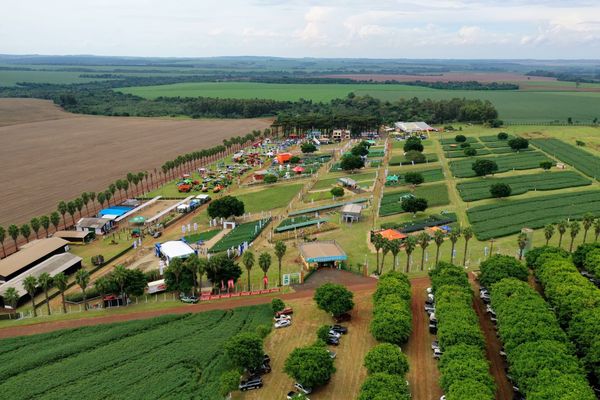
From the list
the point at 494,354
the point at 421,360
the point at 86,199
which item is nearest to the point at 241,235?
the point at 86,199

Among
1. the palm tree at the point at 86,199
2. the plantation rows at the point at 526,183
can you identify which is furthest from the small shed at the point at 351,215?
the palm tree at the point at 86,199

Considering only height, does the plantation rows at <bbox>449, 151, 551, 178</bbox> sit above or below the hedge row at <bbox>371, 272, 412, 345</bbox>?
above

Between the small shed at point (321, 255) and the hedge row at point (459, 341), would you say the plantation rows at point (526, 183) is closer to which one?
the small shed at point (321, 255)

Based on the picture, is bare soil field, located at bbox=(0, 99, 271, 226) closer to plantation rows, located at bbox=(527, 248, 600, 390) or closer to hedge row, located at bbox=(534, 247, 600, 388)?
plantation rows, located at bbox=(527, 248, 600, 390)

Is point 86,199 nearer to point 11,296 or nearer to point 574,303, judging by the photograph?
point 11,296

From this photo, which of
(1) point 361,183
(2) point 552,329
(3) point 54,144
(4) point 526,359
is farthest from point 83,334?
(3) point 54,144

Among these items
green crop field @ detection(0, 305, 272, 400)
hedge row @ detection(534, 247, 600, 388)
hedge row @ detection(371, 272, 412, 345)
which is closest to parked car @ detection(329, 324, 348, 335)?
hedge row @ detection(371, 272, 412, 345)
